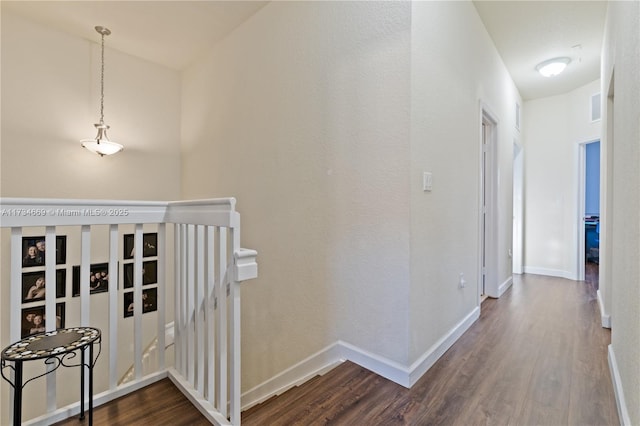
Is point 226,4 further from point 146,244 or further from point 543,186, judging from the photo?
point 543,186

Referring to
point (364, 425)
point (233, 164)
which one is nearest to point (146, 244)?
point (233, 164)

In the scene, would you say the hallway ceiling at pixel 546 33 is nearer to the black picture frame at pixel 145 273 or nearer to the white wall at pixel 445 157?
the white wall at pixel 445 157

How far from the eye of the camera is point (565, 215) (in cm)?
462

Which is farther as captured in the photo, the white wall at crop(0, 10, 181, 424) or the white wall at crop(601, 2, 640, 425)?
the white wall at crop(0, 10, 181, 424)

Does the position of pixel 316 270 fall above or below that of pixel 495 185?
below

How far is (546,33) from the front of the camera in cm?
315

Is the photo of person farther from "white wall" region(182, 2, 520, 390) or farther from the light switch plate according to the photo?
the light switch plate

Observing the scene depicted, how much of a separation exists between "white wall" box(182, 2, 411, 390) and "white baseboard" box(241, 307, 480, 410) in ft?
0.22

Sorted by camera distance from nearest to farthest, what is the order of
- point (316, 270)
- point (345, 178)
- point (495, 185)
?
point (345, 178), point (316, 270), point (495, 185)

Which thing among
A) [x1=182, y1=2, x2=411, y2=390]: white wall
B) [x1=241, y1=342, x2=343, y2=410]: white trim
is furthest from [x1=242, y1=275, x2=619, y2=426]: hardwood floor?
[x1=182, y1=2, x2=411, y2=390]: white wall

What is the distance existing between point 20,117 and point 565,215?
684 centimetres

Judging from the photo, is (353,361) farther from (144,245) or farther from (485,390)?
(144,245)

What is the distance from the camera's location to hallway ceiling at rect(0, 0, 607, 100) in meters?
2.83

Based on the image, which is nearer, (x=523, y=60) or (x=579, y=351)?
(x=579, y=351)
